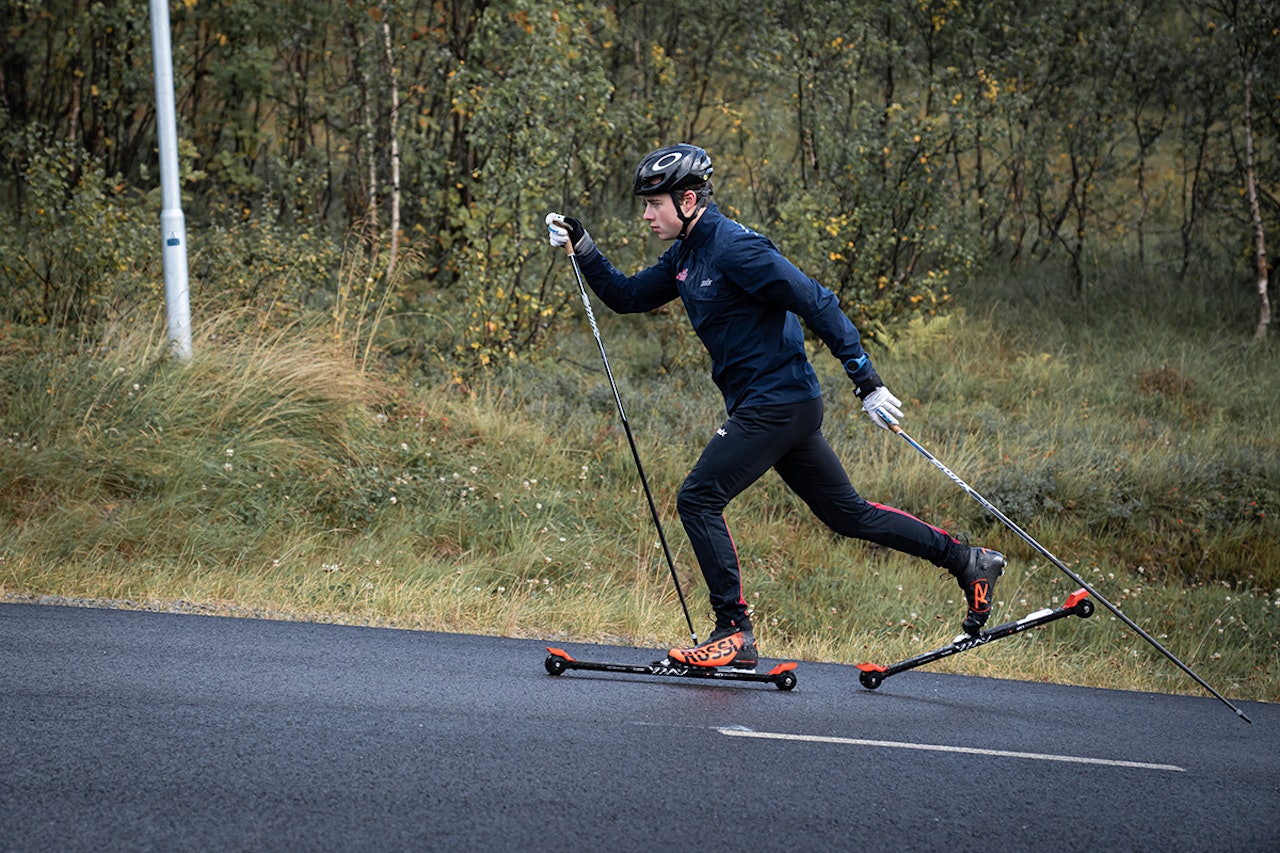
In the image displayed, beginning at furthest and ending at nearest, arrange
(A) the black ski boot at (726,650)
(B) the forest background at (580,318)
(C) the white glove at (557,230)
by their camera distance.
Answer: (B) the forest background at (580,318) → (C) the white glove at (557,230) → (A) the black ski boot at (726,650)

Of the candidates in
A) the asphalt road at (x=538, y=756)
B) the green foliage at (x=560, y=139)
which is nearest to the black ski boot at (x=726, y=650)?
the asphalt road at (x=538, y=756)

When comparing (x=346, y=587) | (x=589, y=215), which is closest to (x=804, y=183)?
(x=589, y=215)

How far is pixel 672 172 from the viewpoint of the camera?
5.16 metres

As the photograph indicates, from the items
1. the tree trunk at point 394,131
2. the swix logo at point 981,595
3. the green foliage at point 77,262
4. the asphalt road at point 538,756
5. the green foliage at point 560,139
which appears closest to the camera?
the asphalt road at point 538,756

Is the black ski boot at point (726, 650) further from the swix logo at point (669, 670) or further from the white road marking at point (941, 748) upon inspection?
the white road marking at point (941, 748)

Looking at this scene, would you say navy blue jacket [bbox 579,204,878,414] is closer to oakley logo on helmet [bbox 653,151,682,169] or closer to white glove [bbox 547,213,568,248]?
oakley logo on helmet [bbox 653,151,682,169]

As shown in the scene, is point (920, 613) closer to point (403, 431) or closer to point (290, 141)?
point (403, 431)

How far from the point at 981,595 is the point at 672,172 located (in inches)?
93.5

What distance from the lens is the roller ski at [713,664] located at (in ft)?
17.3

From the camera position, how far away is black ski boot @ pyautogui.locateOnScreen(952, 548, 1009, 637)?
5562mm

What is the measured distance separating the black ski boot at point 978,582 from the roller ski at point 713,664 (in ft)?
2.90

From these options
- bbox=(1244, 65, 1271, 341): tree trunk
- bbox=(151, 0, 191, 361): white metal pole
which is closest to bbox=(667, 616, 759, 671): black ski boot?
bbox=(151, 0, 191, 361): white metal pole

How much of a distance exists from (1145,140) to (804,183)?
5084mm

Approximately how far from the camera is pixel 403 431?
8.87 metres
